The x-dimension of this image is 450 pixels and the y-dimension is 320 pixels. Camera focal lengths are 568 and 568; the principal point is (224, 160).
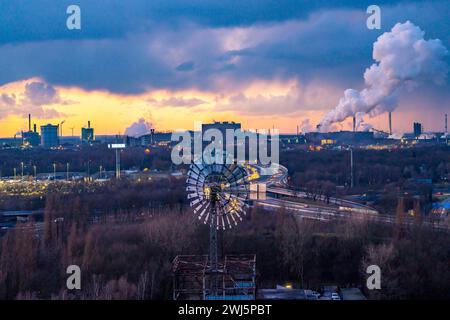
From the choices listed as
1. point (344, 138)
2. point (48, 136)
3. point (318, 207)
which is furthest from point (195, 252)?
point (48, 136)

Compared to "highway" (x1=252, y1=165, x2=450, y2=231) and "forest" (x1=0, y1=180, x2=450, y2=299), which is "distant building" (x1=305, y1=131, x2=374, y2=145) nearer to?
"highway" (x1=252, y1=165, x2=450, y2=231)

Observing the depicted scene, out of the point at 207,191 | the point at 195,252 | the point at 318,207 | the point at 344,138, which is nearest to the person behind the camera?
the point at 207,191

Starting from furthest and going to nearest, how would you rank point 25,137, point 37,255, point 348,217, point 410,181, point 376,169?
point 25,137 < point 376,169 < point 410,181 < point 348,217 < point 37,255

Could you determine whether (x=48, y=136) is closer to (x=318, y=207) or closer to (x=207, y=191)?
(x=318, y=207)

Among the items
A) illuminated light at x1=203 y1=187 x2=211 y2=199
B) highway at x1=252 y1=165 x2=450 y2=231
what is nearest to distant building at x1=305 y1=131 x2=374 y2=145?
highway at x1=252 y1=165 x2=450 y2=231

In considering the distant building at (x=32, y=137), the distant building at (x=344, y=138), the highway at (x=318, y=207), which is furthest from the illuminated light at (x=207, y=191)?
the distant building at (x=32, y=137)

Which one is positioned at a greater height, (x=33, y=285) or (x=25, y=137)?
(x=25, y=137)

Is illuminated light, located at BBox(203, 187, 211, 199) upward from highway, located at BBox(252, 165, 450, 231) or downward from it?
upward
